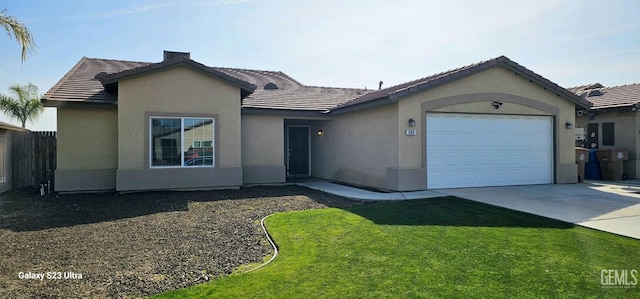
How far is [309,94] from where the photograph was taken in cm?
1814

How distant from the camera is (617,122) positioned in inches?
660

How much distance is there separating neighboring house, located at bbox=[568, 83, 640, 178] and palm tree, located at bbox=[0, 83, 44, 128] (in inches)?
1265

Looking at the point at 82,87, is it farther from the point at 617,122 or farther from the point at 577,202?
the point at 617,122

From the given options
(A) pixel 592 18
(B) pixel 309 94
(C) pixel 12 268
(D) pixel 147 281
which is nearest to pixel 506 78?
(A) pixel 592 18

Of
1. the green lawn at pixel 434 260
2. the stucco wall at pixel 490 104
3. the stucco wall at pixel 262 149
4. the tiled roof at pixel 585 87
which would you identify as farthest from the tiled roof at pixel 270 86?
the tiled roof at pixel 585 87

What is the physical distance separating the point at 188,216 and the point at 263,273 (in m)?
4.52

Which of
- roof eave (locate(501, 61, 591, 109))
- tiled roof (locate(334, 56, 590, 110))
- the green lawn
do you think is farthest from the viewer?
roof eave (locate(501, 61, 591, 109))

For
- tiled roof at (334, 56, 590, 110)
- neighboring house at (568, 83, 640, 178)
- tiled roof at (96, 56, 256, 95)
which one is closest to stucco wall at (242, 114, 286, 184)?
tiled roof at (96, 56, 256, 95)

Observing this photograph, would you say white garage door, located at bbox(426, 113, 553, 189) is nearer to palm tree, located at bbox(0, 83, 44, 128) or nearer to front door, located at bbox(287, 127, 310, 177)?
front door, located at bbox(287, 127, 310, 177)

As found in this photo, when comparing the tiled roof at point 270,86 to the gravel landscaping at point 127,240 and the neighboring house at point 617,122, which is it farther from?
the neighboring house at point 617,122

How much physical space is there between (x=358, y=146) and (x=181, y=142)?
6.40 meters

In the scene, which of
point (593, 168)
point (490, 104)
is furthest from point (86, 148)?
point (593, 168)

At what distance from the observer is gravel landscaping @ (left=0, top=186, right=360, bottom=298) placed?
4738 mm

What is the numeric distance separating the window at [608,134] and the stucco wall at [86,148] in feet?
68.4
